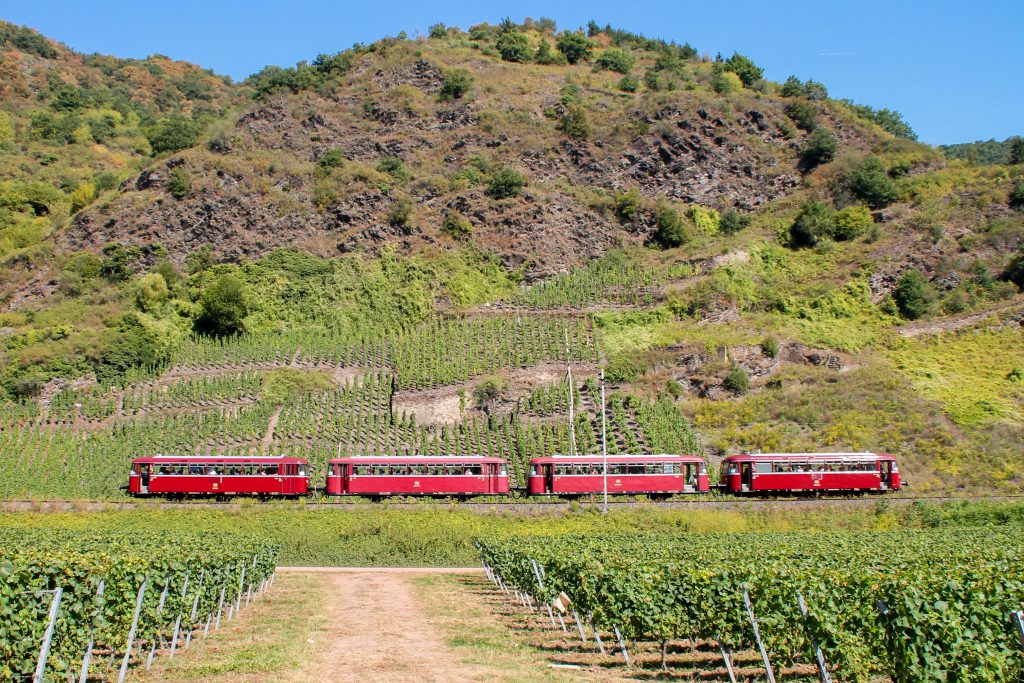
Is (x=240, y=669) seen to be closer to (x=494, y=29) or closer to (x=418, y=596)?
(x=418, y=596)

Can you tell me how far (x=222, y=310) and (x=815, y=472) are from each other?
41.8 m

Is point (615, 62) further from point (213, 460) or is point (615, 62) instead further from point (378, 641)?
point (378, 641)

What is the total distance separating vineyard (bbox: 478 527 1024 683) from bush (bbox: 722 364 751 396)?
34.0 m

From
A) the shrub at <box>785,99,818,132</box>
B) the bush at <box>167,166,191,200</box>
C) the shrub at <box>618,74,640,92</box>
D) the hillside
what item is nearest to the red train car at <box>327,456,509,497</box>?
the hillside

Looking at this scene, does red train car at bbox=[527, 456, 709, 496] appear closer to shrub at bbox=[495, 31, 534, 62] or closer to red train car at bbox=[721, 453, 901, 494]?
red train car at bbox=[721, 453, 901, 494]

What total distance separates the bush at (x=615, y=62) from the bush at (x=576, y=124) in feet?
72.8

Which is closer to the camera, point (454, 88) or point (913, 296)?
point (913, 296)

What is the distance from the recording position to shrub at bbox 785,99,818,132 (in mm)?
97625

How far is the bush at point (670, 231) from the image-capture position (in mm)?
82125

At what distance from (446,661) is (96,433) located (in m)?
43.9

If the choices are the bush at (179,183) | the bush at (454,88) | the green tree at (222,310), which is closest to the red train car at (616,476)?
the green tree at (222,310)

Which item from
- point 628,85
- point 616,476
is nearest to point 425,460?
point 616,476

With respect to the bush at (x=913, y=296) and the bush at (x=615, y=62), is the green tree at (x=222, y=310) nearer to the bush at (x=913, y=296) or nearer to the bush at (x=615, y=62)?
the bush at (x=913, y=296)

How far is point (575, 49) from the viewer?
118188 millimetres
